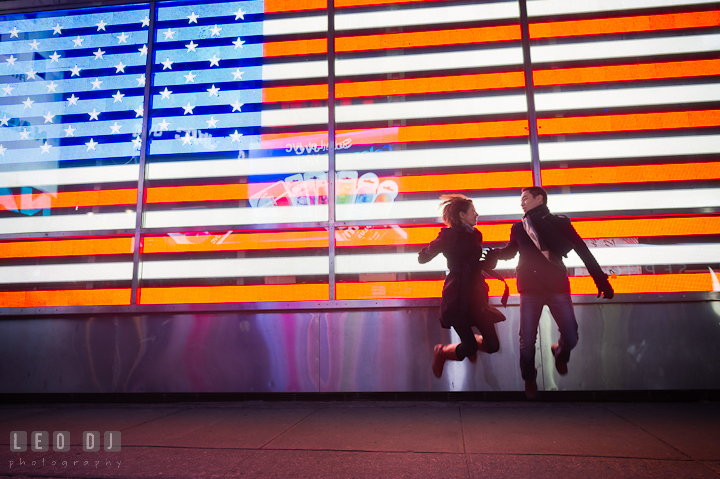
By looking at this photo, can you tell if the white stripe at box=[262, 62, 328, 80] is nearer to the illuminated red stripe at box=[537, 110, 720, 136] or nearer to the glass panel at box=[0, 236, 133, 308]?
the glass panel at box=[0, 236, 133, 308]

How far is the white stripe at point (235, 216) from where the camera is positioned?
18.8 feet

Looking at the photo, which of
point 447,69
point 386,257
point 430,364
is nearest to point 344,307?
point 386,257

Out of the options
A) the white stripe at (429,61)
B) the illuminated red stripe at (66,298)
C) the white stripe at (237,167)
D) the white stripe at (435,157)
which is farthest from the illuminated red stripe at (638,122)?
the illuminated red stripe at (66,298)

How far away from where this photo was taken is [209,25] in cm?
644

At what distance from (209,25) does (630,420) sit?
8.02 m

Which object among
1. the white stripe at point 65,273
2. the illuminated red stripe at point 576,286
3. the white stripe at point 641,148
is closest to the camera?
the illuminated red stripe at point 576,286

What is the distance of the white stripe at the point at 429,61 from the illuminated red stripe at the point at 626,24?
0.54 metres

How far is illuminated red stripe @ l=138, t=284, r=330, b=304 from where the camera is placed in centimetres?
553

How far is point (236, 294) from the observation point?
5.61 meters

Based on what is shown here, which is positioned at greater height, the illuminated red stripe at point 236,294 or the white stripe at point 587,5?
the white stripe at point 587,5

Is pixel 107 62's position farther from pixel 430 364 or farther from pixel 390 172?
pixel 430 364

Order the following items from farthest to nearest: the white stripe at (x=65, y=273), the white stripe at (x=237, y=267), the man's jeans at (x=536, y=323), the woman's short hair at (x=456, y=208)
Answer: the white stripe at (x=65, y=273) → the white stripe at (x=237, y=267) → the woman's short hair at (x=456, y=208) → the man's jeans at (x=536, y=323)

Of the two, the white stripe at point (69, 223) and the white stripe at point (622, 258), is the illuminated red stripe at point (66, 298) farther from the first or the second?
the white stripe at point (622, 258)

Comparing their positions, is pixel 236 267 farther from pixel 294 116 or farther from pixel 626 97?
pixel 626 97
